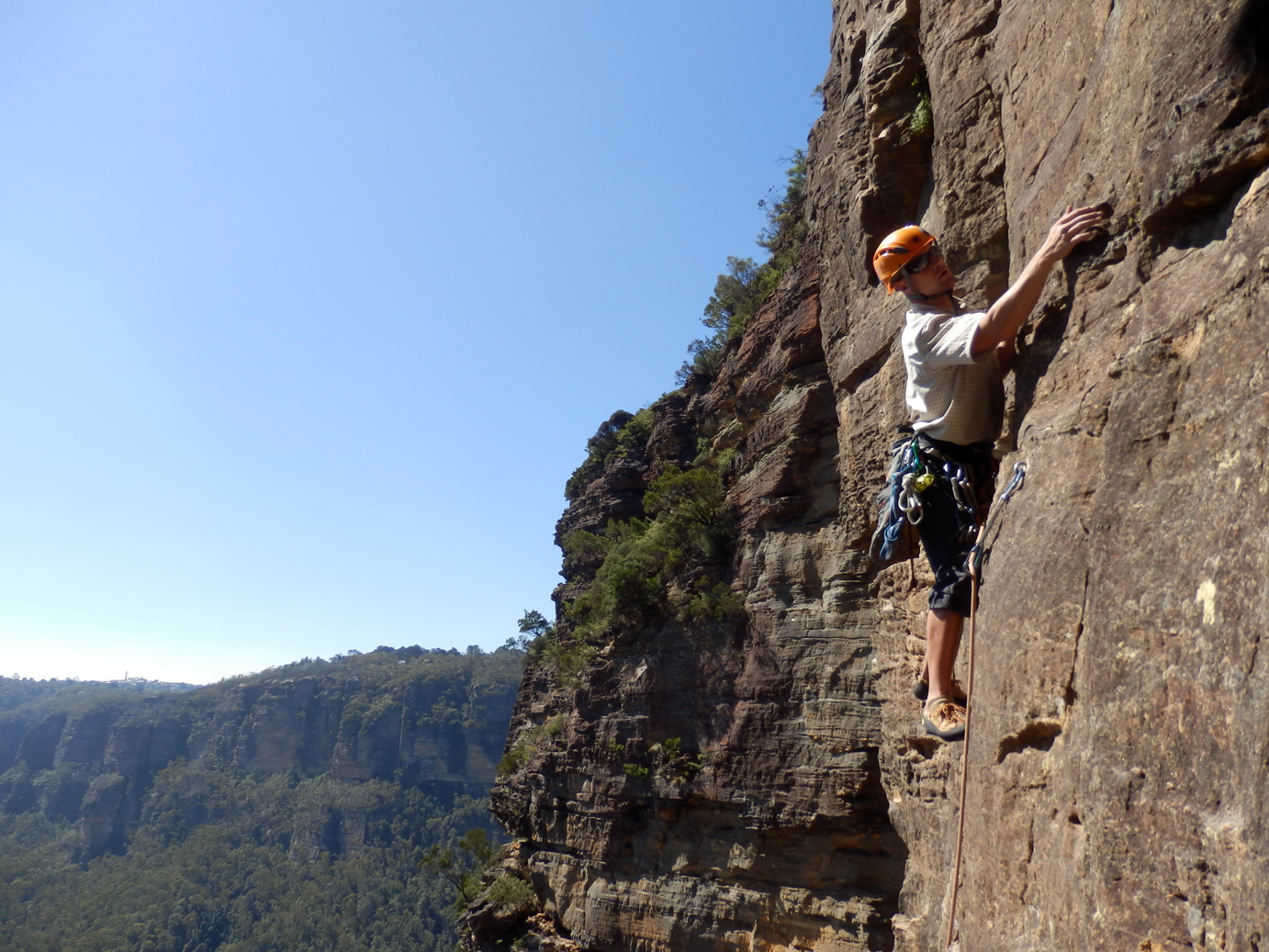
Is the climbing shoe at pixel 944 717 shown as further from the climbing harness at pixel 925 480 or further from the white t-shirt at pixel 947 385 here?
→ the white t-shirt at pixel 947 385

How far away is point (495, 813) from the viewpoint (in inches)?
840

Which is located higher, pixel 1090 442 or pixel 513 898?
pixel 1090 442

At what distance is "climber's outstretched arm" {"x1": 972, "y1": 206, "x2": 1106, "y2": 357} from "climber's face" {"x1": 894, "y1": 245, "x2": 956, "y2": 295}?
27.1 inches

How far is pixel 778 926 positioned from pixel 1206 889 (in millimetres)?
11581

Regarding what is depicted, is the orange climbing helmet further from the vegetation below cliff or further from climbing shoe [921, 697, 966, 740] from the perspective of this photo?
the vegetation below cliff

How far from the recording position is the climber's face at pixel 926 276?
14.8 feet

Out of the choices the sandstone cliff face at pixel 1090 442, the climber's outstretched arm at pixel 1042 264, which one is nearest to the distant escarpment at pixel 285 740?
the sandstone cliff face at pixel 1090 442

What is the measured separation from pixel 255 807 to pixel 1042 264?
4901 inches

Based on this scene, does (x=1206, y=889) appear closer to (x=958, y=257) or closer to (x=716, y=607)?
(x=958, y=257)

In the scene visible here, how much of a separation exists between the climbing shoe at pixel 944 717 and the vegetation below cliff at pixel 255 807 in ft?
261

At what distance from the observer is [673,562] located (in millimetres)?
17312

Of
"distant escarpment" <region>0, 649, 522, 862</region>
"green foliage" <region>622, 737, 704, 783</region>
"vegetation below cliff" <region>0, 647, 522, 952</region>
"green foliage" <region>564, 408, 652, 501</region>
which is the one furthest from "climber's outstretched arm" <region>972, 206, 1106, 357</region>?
"distant escarpment" <region>0, 649, 522, 862</region>

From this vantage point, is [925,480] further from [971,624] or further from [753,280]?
[753,280]

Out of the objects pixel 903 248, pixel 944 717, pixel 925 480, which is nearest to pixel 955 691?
pixel 944 717
